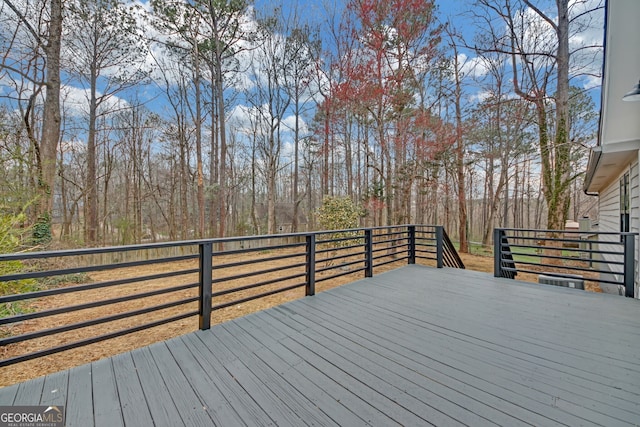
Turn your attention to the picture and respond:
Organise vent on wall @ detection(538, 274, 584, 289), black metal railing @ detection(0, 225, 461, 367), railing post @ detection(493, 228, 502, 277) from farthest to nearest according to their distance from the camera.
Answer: railing post @ detection(493, 228, 502, 277) < vent on wall @ detection(538, 274, 584, 289) < black metal railing @ detection(0, 225, 461, 367)

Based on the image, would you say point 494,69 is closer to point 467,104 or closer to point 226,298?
point 467,104

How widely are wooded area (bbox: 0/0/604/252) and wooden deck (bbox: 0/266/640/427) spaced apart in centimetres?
318

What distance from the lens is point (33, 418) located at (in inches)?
55.0

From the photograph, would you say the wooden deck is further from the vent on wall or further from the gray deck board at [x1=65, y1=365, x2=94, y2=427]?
the vent on wall

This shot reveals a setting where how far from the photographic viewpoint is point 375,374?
172 centimetres

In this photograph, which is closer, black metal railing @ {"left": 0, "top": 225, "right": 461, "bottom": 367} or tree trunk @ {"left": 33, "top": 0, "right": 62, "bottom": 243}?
black metal railing @ {"left": 0, "top": 225, "right": 461, "bottom": 367}

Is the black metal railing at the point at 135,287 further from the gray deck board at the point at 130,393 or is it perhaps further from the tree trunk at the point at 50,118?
the tree trunk at the point at 50,118

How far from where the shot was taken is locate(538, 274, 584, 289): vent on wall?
371 cm

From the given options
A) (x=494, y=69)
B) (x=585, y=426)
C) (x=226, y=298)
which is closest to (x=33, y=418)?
(x=585, y=426)

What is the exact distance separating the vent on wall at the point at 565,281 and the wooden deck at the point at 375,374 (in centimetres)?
86

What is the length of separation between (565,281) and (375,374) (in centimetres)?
389

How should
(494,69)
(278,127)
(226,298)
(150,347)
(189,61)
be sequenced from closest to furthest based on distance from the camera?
1. (150,347)
2. (226,298)
3. (494,69)
4. (189,61)
5. (278,127)

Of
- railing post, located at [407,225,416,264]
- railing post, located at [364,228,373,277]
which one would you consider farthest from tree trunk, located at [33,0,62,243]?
railing post, located at [407,225,416,264]

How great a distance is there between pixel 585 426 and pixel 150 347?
9.36 ft
